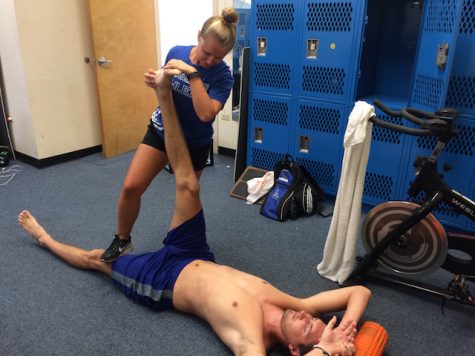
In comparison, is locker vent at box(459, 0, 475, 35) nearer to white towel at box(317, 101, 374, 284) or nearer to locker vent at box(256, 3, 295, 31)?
white towel at box(317, 101, 374, 284)

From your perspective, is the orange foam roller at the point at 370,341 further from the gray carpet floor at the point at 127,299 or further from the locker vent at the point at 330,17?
the locker vent at the point at 330,17

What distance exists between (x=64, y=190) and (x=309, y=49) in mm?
2298

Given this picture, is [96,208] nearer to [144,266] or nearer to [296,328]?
[144,266]

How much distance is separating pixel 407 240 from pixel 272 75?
172cm

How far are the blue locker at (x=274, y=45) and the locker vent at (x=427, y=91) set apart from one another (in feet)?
Answer: 2.98

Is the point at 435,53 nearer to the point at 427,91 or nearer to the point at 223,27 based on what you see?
the point at 427,91

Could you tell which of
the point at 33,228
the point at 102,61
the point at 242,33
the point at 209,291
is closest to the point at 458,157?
the point at 209,291

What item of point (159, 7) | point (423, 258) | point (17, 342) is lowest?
point (17, 342)

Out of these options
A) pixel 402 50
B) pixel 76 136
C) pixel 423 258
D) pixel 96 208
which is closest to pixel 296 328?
pixel 423 258

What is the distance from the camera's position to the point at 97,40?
3.79m

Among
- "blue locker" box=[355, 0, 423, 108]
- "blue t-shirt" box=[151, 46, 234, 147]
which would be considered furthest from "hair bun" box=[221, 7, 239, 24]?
"blue locker" box=[355, 0, 423, 108]

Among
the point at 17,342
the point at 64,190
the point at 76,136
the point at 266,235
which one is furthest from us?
the point at 76,136

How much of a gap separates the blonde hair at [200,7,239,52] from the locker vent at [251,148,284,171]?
166 cm

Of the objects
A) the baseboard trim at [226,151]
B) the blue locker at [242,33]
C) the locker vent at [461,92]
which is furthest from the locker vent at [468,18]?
the baseboard trim at [226,151]
